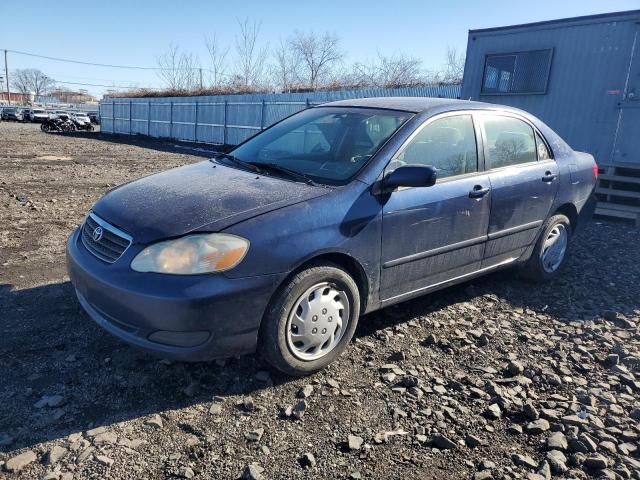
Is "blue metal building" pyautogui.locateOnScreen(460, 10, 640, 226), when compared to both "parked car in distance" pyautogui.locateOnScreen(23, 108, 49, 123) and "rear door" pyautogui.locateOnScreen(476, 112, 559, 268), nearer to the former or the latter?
"rear door" pyautogui.locateOnScreen(476, 112, 559, 268)

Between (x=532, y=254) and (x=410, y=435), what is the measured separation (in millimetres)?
2704

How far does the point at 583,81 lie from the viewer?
8992 mm

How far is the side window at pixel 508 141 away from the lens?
4043mm

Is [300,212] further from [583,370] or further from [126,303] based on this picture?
[583,370]

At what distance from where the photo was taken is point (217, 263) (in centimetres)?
257

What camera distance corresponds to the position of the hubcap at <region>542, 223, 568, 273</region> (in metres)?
4.71

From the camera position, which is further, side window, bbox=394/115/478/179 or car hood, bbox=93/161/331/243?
side window, bbox=394/115/478/179

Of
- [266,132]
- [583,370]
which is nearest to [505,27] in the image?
[266,132]

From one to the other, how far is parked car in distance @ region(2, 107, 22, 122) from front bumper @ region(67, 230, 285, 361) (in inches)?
2334

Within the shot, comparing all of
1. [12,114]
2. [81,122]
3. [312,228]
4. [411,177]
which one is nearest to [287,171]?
[312,228]

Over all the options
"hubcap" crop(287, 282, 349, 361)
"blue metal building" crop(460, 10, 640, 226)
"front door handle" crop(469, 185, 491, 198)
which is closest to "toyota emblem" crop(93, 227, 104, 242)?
"hubcap" crop(287, 282, 349, 361)

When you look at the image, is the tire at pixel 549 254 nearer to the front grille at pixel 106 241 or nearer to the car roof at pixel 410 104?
the car roof at pixel 410 104

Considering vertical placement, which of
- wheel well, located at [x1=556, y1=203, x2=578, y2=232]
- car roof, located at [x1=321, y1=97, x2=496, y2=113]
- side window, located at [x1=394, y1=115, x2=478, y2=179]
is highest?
car roof, located at [x1=321, y1=97, x2=496, y2=113]

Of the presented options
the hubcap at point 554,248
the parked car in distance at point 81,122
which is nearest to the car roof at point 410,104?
the hubcap at point 554,248
